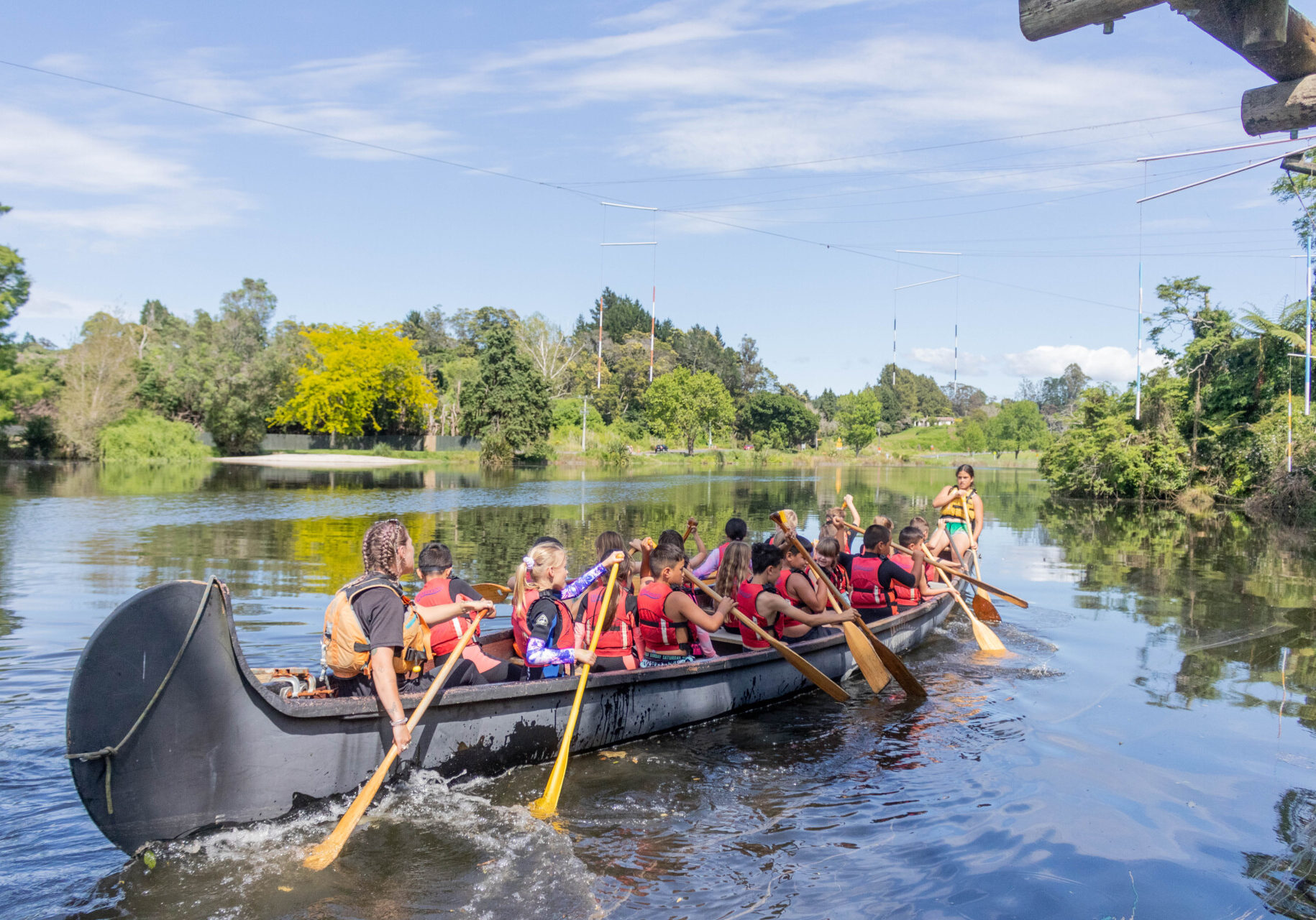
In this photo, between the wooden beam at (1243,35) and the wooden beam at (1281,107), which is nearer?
the wooden beam at (1243,35)

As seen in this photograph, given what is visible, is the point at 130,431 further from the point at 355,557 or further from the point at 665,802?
the point at 665,802

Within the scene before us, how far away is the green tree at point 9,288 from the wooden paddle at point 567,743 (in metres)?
40.3

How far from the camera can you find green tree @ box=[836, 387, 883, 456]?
85625mm

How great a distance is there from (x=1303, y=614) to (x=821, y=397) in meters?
94.5

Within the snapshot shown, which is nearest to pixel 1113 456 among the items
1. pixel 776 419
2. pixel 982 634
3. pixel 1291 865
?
pixel 982 634

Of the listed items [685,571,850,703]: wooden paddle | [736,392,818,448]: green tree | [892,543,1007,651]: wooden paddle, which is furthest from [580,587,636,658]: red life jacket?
[736,392,818,448]: green tree

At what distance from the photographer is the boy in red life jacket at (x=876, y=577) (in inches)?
381

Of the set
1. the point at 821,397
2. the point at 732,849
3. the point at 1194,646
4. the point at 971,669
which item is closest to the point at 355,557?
the point at 971,669

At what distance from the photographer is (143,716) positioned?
13.9ft

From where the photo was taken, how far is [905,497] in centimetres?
3575

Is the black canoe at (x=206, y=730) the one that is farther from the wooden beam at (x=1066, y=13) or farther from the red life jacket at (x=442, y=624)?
the wooden beam at (x=1066, y=13)

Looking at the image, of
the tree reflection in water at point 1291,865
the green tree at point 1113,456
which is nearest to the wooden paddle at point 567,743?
the tree reflection in water at point 1291,865

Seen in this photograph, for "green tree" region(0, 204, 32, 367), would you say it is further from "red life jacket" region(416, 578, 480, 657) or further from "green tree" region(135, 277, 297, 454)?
"red life jacket" region(416, 578, 480, 657)

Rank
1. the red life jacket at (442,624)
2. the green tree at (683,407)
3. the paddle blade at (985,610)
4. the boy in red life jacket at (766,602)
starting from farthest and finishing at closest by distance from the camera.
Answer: the green tree at (683,407) < the paddle blade at (985,610) < the boy in red life jacket at (766,602) < the red life jacket at (442,624)
